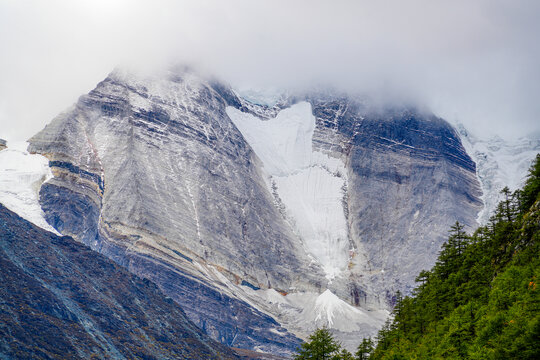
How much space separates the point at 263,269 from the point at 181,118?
172ft

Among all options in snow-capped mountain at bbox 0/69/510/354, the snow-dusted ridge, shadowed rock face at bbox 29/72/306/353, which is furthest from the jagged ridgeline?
the snow-dusted ridge

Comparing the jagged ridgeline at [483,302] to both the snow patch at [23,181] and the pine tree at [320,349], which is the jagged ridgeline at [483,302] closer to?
the pine tree at [320,349]

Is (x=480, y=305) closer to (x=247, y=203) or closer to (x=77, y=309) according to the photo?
(x=77, y=309)

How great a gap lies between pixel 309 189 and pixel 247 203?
3268 centimetres

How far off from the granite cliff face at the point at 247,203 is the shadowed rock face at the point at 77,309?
601 inches

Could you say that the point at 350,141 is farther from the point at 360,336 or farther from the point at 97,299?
the point at 97,299

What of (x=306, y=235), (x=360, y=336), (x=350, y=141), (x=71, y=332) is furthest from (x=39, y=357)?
(x=350, y=141)

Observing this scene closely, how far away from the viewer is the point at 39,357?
6662 cm

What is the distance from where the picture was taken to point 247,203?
155 meters

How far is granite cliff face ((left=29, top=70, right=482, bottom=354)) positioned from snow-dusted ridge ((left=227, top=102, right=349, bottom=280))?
51cm

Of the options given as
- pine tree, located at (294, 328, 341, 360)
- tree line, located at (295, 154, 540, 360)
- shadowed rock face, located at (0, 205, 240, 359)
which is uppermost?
tree line, located at (295, 154, 540, 360)

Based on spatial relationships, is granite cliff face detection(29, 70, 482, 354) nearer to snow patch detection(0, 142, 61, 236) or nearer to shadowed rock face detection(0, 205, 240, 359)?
snow patch detection(0, 142, 61, 236)

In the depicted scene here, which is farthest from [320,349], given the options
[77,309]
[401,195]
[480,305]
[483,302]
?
[401,195]

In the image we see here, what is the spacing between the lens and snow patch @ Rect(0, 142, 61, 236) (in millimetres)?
125531
